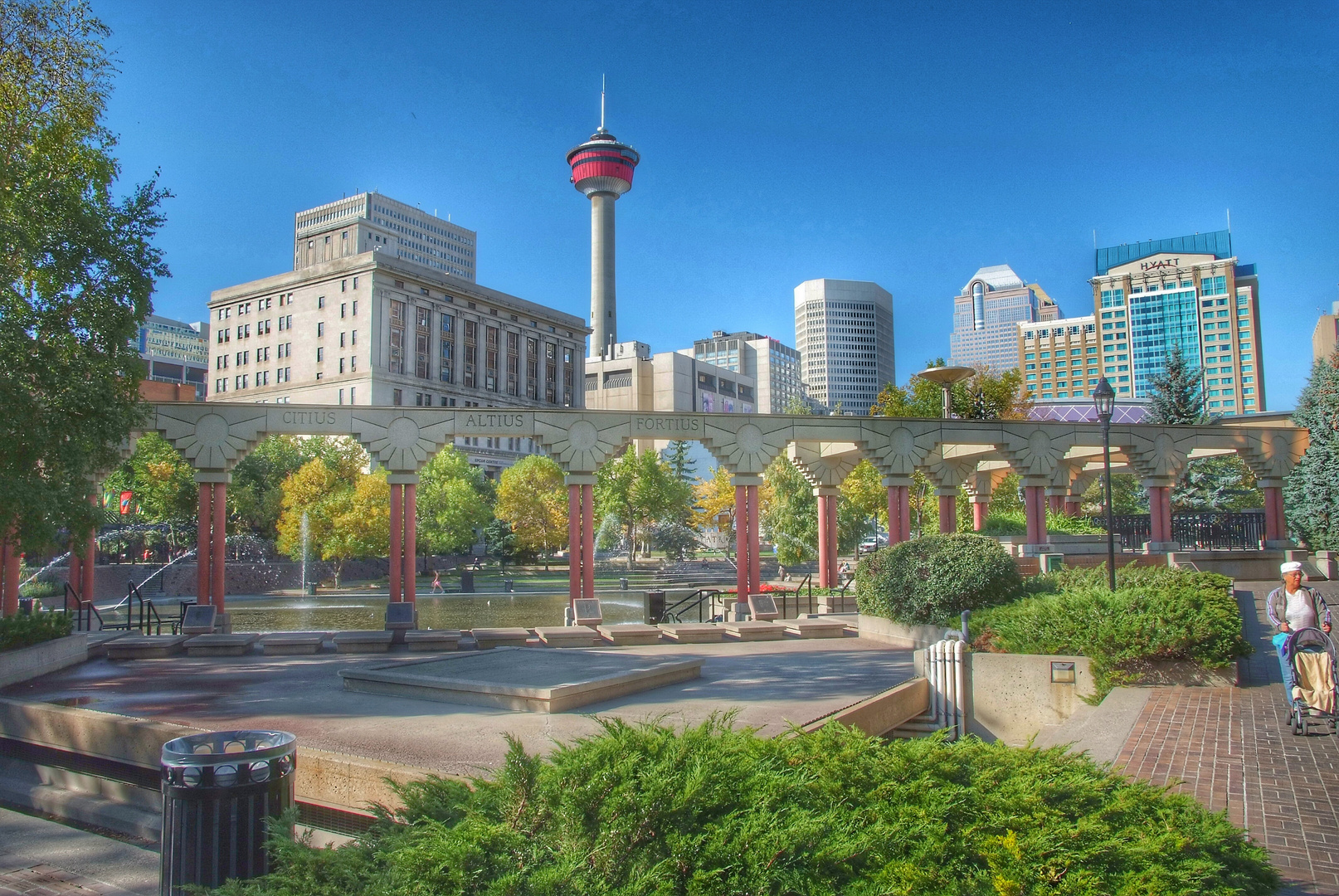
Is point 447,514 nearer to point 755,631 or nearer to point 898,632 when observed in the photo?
point 755,631

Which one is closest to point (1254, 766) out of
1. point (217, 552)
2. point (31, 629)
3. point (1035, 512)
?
point (31, 629)

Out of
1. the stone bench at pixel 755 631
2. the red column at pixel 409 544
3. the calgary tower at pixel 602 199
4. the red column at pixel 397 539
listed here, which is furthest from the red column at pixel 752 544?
the calgary tower at pixel 602 199

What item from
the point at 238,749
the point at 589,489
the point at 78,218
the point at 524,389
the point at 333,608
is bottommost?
the point at 333,608

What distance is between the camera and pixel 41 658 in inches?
518

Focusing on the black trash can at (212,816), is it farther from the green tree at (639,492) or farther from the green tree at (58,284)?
the green tree at (639,492)

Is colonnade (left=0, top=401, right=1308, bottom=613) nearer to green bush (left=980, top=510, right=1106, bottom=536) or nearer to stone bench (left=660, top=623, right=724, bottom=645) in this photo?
green bush (left=980, top=510, right=1106, bottom=536)

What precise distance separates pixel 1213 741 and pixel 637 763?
250 inches

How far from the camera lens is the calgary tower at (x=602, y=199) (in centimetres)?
15212

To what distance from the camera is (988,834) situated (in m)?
4.38

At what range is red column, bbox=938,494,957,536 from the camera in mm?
25844

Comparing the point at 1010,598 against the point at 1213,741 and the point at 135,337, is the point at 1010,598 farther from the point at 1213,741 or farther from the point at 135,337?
the point at 135,337

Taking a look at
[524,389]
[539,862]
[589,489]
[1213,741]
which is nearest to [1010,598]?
[1213,741]

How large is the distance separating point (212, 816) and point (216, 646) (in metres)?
12.4

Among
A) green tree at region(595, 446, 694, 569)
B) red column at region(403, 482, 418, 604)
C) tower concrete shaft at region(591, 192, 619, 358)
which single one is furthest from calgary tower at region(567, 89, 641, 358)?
red column at region(403, 482, 418, 604)
